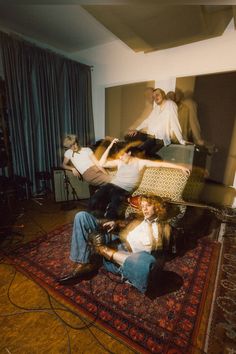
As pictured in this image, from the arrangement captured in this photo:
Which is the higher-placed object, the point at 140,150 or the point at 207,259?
the point at 140,150

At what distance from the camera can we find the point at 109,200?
283 centimetres

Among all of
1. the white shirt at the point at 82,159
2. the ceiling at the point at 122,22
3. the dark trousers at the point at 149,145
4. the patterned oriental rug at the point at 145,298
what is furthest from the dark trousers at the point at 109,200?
the ceiling at the point at 122,22

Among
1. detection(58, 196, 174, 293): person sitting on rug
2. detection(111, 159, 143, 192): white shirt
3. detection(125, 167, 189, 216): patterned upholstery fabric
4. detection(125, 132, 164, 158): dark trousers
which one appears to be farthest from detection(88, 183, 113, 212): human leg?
detection(125, 132, 164, 158): dark trousers

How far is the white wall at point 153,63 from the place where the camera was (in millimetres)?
3322

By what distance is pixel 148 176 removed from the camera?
271cm

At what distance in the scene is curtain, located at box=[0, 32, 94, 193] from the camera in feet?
12.0

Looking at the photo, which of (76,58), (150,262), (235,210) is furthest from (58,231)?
(76,58)

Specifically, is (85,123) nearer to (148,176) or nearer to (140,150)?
(140,150)

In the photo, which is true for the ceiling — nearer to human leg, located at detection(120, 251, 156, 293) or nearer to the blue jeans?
the blue jeans

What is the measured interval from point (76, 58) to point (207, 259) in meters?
5.20

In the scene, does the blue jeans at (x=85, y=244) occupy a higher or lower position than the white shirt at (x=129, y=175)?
lower

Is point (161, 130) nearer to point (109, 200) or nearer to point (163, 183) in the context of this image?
point (163, 183)

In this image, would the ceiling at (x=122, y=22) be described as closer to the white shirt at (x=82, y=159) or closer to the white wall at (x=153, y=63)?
the white wall at (x=153, y=63)

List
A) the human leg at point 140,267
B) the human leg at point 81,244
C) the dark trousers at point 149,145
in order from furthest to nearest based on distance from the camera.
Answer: the dark trousers at point 149,145 → the human leg at point 81,244 → the human leg at point 140,267
